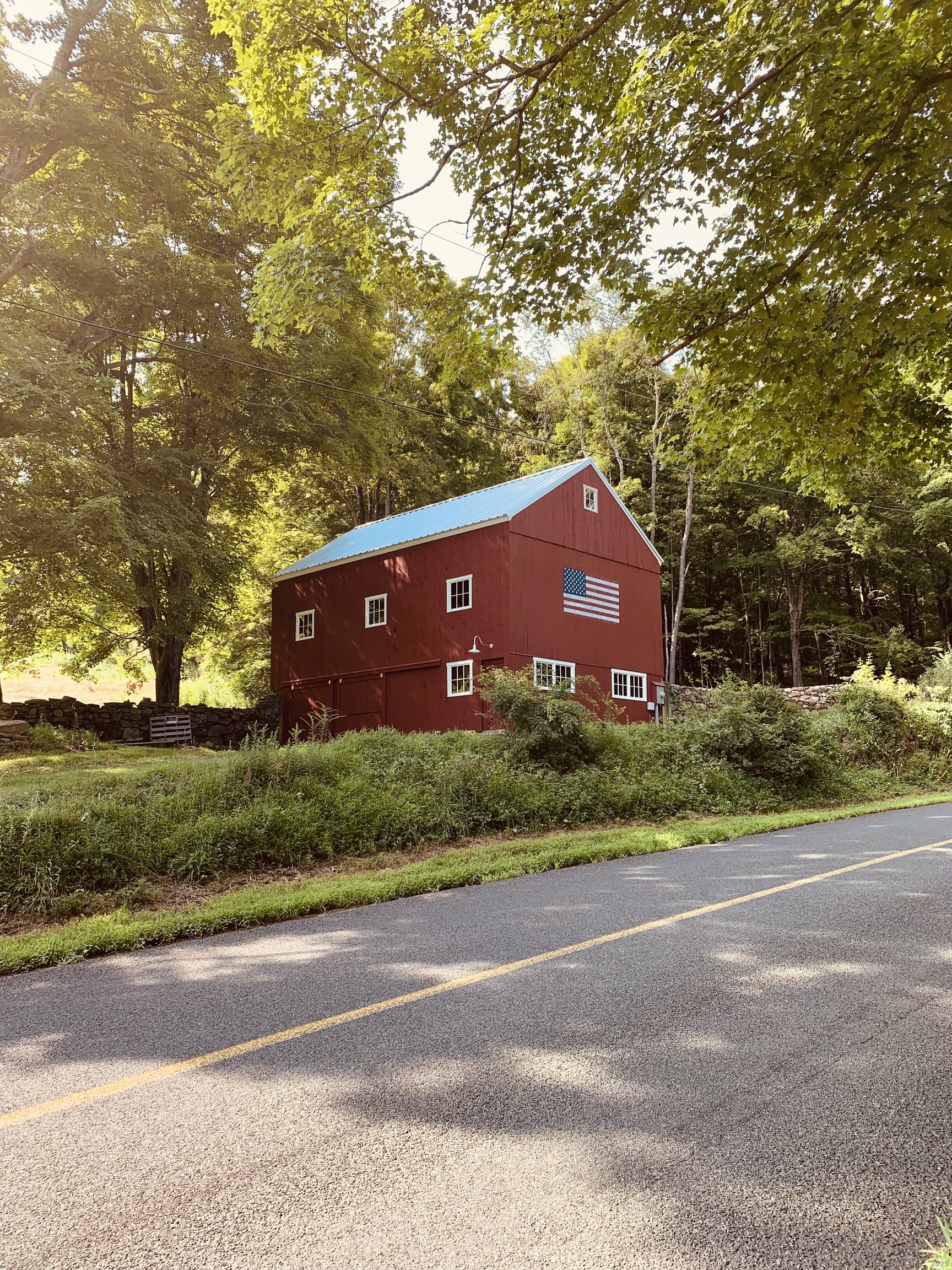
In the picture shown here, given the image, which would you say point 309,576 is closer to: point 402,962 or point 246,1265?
point 402,962

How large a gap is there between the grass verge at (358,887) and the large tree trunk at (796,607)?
25237 millimetres

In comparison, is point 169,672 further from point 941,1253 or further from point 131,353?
point 941,1253

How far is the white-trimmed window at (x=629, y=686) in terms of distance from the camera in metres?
23.3

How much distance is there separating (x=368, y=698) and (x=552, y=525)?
7.22 metres

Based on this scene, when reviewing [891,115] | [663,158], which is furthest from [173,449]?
[891,115]

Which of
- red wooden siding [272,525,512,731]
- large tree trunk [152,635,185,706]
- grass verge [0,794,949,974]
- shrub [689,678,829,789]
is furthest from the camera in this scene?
large tree trunk [152,635,185,706]

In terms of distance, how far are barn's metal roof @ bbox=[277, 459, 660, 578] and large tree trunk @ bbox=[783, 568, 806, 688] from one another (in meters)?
13.6

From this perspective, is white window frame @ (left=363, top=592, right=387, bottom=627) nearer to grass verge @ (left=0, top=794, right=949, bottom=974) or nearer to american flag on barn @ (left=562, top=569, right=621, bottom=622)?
american flag on barn @ (left=562, top=569, right=621, bottom=622)

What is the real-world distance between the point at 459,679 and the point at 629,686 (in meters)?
5.82

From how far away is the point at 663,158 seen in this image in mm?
Answer: 5766

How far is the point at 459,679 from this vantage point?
2092 centimetres

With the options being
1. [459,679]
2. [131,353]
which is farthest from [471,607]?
[131,353]

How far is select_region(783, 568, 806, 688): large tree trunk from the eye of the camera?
3556 centimetres

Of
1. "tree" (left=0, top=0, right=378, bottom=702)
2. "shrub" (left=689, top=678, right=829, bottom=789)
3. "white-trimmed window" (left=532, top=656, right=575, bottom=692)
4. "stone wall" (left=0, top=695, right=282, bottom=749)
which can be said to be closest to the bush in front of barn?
"shrub" (left=689, top=678, right=829, bottom=789)
